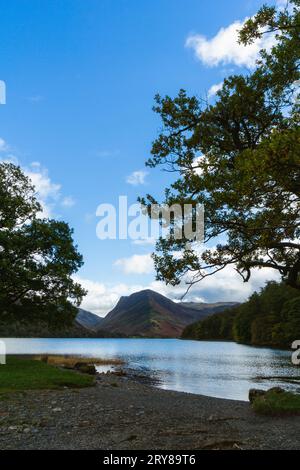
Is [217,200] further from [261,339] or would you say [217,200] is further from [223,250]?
[261,339]

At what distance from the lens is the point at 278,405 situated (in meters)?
19.2

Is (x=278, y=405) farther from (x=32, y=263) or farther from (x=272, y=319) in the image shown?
(x=272, y=319)

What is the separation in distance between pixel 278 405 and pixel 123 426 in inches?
330

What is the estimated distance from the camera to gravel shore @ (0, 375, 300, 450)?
12078 millimetres

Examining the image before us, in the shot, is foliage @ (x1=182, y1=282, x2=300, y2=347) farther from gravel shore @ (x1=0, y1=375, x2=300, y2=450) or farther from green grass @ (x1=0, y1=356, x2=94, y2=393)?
gravel shore @ (x1=0, y1=375, x2=300, y2=450)

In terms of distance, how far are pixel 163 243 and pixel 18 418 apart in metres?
9.51

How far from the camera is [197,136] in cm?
2080

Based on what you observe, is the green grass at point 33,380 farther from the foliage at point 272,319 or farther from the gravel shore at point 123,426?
the foliage at point 272,319

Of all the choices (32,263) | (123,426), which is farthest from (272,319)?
(123,426)

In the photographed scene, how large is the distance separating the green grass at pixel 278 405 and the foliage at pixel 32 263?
21.7 m

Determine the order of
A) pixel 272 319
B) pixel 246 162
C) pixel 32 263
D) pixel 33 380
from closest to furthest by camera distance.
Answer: pixel 246 162, pixel 33 380, pixel 32 263, pixel 272 319

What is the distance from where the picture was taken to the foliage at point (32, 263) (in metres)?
35.8

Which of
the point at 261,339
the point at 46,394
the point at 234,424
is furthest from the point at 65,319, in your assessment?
the point at 261,339

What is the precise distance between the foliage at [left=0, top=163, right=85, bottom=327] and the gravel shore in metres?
16.7
